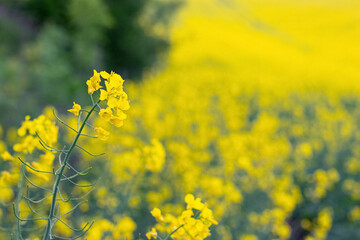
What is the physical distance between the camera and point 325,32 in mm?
20062

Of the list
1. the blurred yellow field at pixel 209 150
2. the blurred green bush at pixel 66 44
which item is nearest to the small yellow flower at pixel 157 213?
the blurred yellow field at pixel 209 150

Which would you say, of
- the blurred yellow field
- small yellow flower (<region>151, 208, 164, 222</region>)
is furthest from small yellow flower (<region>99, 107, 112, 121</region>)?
small yellow flower (<region>151, 208, 164, 222</region>)

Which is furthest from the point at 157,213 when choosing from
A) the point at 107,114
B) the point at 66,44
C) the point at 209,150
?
the point at 66,44

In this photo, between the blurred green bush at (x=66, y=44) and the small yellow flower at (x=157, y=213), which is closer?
the small yellow flower at (x=157, y=213)

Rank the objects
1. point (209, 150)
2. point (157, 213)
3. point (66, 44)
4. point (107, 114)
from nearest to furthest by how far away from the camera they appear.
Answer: point (107, 114) < point (157, 213) < point (209, 150) < point (66, 44)

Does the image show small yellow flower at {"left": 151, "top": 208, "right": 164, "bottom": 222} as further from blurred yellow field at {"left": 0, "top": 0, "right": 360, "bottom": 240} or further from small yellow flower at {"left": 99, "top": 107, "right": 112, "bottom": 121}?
small yellow flower at {"left": 99, "top": 107, "right": 112, "bottom": 121}

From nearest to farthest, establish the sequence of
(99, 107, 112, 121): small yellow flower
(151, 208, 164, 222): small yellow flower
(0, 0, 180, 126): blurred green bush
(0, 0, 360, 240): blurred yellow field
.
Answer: (99, 107, 112, 121): small yellow flower, (151, 208, 164, 222): small yellow flower, (0, 0, 360, 240): blurred yellow field, (0, 0, 180, 126): blurred green bush

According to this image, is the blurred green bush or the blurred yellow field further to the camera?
the blurred green bush

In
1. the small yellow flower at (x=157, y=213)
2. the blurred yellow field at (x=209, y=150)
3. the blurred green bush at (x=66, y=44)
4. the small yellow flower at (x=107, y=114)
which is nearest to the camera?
the small yellow flower at (x=107, y=114)

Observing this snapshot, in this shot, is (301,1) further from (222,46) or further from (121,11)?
(121,11)

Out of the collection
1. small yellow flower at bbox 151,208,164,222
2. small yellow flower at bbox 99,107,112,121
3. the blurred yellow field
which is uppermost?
the blurred yellow field

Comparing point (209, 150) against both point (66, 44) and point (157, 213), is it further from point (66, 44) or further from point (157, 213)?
point (157, 213)

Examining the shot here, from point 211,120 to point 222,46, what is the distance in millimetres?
8050

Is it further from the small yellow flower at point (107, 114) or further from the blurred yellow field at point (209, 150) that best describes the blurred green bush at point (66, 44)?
the small yellow flower at point (107, 114)
